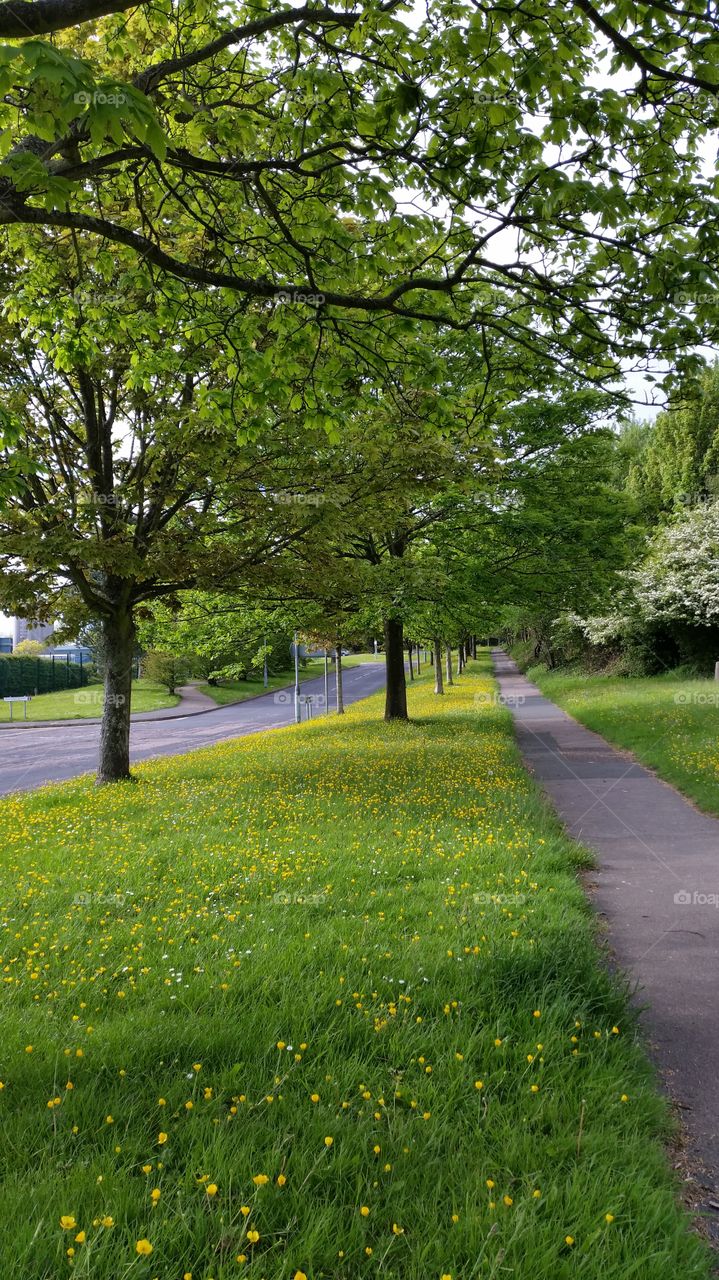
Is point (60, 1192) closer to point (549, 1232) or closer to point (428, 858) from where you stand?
point (549, 1232)

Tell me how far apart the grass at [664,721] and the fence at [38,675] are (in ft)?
106

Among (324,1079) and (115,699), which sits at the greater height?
(115,699)

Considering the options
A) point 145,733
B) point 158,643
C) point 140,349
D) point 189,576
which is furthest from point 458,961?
point 145,733

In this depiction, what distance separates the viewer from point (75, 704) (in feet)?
130

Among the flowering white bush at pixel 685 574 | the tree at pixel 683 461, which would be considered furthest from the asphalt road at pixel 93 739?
the tree at pixel 683 461

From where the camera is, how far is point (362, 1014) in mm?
3492

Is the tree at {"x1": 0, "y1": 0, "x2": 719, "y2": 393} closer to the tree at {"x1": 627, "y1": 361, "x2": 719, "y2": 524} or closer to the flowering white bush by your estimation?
the flowering white bush

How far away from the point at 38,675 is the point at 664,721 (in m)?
40.1

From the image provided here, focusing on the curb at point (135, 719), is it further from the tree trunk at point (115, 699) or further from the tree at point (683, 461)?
the tree at point (683, 461)

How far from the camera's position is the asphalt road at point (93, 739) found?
1608cm

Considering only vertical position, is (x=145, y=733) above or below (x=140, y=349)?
below

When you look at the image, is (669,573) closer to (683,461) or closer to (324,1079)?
(683,461)

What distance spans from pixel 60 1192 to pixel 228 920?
2.47 metres

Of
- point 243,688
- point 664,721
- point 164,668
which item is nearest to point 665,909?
point 664,721
